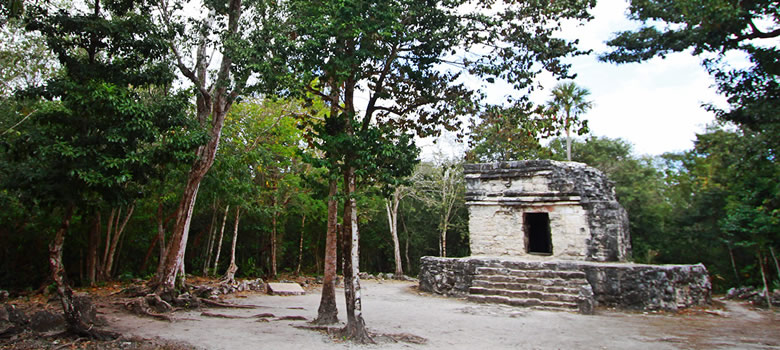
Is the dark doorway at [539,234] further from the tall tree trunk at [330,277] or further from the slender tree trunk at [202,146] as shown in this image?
the slender tree trunk at [202,146]

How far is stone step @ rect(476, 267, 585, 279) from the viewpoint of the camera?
9148 mm

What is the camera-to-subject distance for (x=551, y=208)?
36.3 feet

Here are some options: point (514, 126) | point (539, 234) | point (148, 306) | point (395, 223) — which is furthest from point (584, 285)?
point (395, 223)

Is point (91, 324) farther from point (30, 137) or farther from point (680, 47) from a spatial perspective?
point (680, 47)

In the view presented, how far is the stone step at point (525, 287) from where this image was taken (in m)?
8.81

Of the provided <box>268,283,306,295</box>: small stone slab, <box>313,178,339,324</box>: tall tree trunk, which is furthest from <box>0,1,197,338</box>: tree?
<box>268,283,306,295</box>: small stone slab

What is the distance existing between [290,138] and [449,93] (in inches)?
298

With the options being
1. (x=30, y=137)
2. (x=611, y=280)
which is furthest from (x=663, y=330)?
(x=30, y=137)

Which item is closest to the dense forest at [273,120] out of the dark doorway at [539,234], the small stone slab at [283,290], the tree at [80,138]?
the tree at [80,138]

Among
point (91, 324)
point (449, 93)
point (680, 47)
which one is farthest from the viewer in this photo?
point (680, 47)

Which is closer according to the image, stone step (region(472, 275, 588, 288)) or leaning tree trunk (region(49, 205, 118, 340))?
leaning tree trunk (region(49, 205, 118, 340))

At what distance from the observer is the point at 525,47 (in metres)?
6.10

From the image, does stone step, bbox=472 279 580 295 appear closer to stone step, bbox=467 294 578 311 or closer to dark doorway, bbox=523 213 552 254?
stone step, bbox=467 294 578 311

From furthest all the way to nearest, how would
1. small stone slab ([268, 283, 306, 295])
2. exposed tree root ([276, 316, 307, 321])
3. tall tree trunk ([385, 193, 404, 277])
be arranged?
1. tall tree trunk ([385, 193, 404, 277])
2. small stone slab ([268, 283, 306, 295])
3. exposed tree root ([276, 316, 307, 321])
